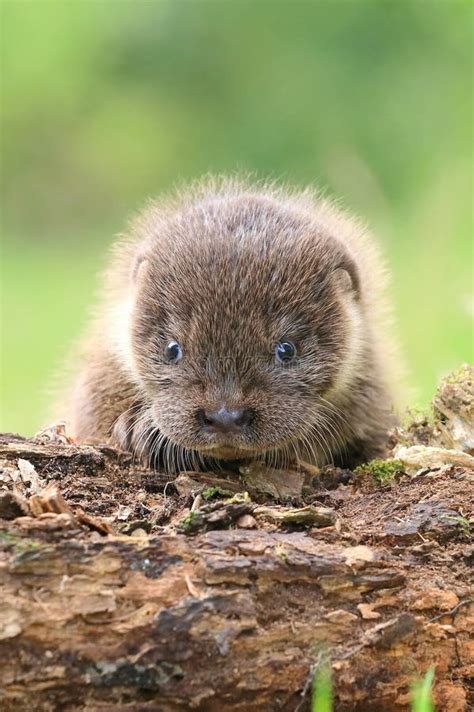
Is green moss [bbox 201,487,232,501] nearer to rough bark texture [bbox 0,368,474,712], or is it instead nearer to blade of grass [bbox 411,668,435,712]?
rough bark texture [bbox 0,368,474,712]

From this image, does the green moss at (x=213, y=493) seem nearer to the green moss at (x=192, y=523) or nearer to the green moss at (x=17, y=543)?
the green moss at (x=192, y=523)

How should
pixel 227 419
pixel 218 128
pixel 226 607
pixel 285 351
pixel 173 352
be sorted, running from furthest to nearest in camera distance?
pixel 218 128 → pixel 173 352 → pixel 285 351 → pixel 227 419 → pixel 226 607

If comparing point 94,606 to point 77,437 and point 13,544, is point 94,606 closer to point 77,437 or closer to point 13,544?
point 13,544

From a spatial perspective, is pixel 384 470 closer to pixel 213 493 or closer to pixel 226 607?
pixel 213 493

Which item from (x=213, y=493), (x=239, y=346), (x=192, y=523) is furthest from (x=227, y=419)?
(x=192, y=523)

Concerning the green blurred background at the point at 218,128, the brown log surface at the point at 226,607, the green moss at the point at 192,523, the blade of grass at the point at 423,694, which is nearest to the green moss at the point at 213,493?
the brown log surface at the point at 226,607

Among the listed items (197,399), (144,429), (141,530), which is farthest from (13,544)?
(144,429)

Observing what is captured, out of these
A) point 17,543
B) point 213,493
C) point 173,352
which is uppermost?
point 173,352
